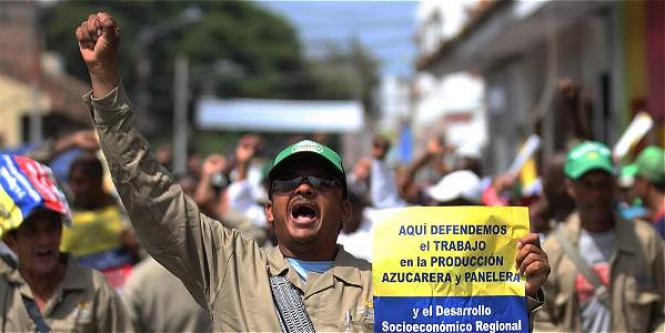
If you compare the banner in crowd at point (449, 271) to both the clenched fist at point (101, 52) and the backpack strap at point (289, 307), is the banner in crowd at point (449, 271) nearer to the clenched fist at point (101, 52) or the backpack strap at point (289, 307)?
the backpack strap at point (289, 307)

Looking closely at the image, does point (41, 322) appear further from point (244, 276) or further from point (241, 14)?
point (241, 14)

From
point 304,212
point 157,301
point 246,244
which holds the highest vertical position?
point 304,212

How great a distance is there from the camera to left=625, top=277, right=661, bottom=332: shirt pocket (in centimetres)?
574

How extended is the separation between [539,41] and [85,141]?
13197mm

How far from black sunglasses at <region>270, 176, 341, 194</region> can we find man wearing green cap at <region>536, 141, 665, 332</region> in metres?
1.95

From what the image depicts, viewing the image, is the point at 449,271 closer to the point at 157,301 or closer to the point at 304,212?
the point at 304,212

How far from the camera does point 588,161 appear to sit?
5945 millimetres

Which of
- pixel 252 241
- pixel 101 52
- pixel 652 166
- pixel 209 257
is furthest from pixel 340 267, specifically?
pixel 652 166

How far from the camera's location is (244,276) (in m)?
4.09

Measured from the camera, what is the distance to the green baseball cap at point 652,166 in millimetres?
8031

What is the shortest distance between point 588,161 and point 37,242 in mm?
2560

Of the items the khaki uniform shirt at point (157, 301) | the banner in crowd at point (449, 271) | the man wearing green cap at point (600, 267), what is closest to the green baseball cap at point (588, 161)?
the man wearing green cap at point (600, 267)

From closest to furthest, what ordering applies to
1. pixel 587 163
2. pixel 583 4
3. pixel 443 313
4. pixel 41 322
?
pixel 443 313 → pixel 41 322 → pixel 587 163 → pixel 583 4

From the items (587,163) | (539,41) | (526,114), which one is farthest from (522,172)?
(526,114)
